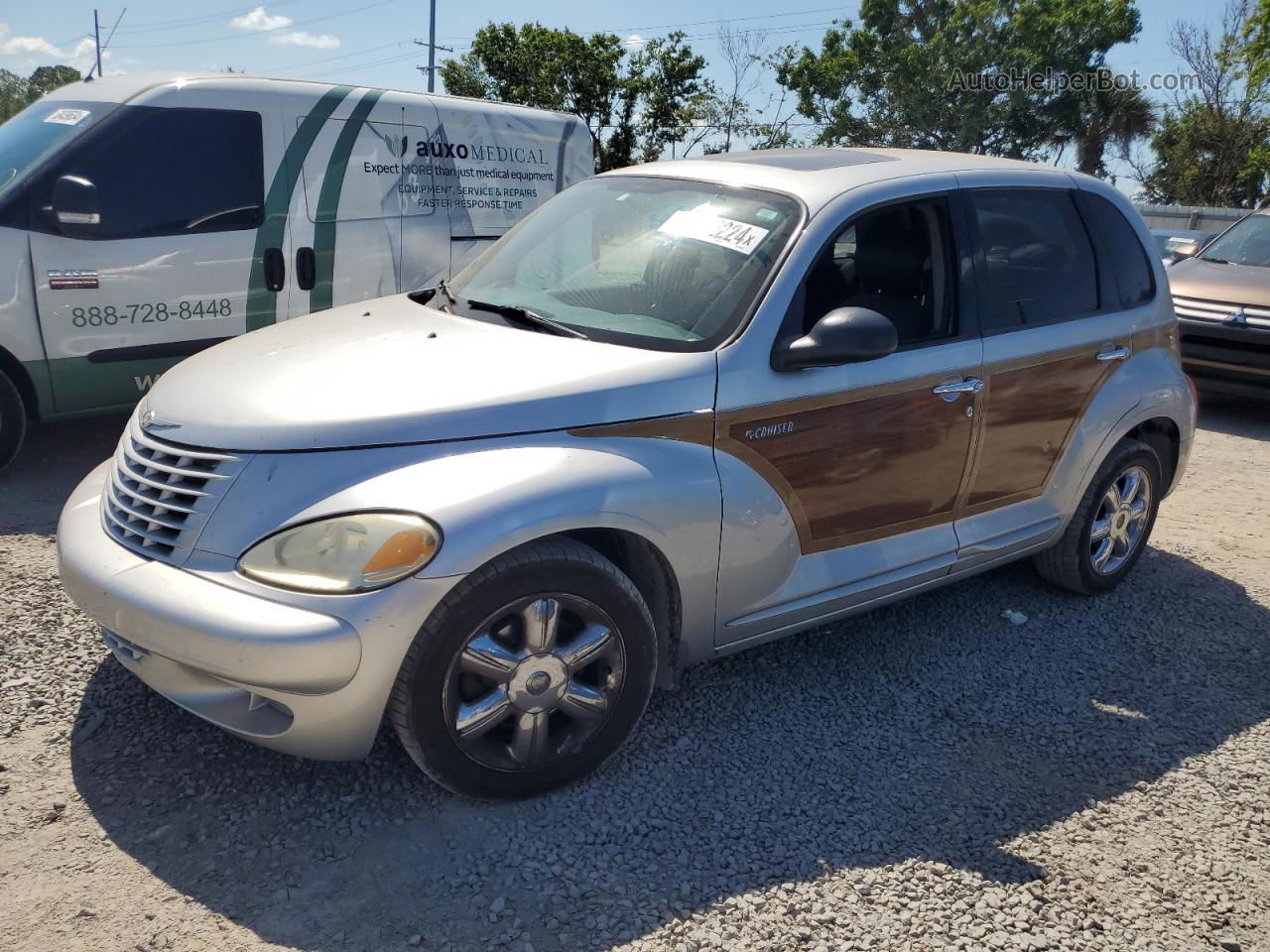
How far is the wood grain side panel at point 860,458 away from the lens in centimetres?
319

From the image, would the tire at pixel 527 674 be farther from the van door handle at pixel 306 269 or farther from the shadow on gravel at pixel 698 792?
the van door handle at pixel 306 269

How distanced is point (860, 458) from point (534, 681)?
4.32 feet

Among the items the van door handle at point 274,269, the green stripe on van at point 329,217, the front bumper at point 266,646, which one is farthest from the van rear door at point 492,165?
the front bumper at point 266,646

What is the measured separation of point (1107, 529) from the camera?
4.59 metres

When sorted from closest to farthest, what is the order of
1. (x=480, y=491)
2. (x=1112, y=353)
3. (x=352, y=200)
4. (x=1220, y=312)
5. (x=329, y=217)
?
1. (x=480, y=491)
2. (x=1112, y=353)
3. (x=329, y=217)
4. (x=352, y=200)
5. (x=1220, y=312)

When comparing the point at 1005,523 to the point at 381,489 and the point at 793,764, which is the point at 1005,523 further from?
the point at 381,489

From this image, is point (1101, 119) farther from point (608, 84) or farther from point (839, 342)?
point (839, 342)

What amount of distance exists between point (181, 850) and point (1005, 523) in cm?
302

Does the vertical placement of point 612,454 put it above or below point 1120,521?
above

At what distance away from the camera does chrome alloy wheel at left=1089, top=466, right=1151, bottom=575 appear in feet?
14.9

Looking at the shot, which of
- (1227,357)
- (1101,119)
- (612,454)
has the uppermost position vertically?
(1101,119)

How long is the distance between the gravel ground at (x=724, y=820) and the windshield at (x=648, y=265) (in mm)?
1291

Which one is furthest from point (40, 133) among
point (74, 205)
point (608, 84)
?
point (608, 84)

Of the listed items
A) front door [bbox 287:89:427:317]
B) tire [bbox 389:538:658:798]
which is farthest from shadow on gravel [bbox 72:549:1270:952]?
front door [bbox 287:89:427:317]
